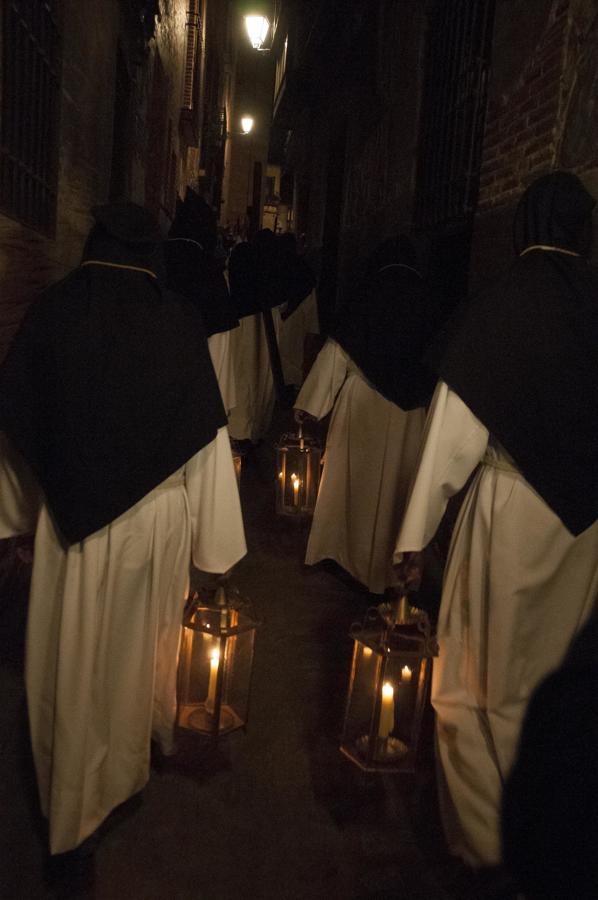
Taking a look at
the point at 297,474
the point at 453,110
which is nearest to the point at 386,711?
the point at 297,474

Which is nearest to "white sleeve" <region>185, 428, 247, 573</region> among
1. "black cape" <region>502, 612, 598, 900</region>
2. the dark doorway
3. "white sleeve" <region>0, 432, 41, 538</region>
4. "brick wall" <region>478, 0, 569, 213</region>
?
"white sleeve" <region>0, 432, 41, 538</region>

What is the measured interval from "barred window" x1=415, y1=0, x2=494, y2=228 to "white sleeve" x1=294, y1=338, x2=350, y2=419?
189 cm

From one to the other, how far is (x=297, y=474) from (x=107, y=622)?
2964 mm

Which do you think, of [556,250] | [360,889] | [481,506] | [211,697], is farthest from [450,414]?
[360,889]

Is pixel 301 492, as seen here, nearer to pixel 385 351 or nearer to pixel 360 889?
pixel 385 351

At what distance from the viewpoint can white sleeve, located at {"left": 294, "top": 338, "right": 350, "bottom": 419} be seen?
4707 mm

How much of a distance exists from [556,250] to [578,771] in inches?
66.2

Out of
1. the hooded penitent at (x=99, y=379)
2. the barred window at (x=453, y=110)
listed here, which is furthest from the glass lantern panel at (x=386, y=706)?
the barred window at (x=453, y=110)

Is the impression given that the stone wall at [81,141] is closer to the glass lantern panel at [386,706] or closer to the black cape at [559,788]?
the glass lantern panel at [386,706]

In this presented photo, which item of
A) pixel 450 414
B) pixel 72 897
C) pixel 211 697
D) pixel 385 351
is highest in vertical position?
pixel 385 351

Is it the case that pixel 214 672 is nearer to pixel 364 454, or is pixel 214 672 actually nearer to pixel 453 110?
pixel 364 454

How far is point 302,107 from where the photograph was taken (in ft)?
45.2

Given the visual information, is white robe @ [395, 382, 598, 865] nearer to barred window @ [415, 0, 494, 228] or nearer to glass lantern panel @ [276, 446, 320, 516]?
glass lantern panel @ [276, 446, 320, 516]

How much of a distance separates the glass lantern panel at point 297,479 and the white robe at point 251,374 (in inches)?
106
